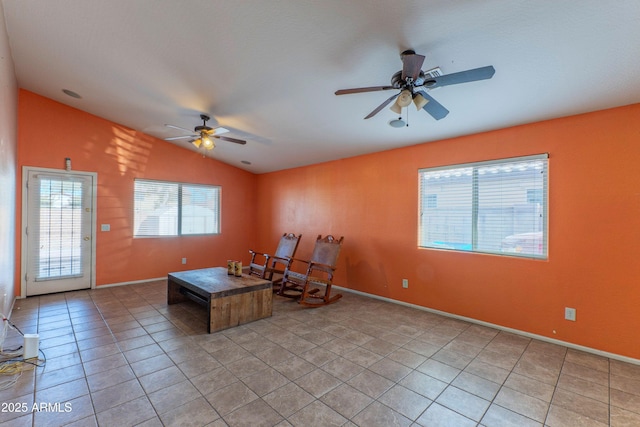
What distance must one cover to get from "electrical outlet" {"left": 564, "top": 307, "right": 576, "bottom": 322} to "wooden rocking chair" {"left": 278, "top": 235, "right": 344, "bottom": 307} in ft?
8.89

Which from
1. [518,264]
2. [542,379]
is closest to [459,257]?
[518,264]

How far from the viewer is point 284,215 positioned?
21.2 ft

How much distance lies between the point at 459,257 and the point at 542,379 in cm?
158

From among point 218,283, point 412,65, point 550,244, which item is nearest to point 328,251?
point 218,283

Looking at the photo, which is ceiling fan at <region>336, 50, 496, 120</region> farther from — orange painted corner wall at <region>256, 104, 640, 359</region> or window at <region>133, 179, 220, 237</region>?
window at <region>133, 179, 220, 237</region>

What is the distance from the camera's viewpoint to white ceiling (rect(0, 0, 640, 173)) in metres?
1.91

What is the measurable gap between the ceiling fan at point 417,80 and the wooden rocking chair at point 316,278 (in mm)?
2644

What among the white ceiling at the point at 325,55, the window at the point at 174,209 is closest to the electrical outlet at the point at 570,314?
the white ceiling at the point at 325,55

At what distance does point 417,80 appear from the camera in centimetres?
214

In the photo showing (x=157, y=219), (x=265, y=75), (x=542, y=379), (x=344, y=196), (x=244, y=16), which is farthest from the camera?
(x=157, y=219)

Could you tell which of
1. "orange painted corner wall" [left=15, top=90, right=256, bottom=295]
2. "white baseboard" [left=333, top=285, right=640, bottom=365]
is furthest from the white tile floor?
"orange painted corner wall" [left=15, top=90, right=256, bottom=295]

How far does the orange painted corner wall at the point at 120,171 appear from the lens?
14.2 feet

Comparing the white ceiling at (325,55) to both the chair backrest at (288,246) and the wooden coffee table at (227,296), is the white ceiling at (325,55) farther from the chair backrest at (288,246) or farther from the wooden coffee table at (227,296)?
the wooden coffee table at (227,296)

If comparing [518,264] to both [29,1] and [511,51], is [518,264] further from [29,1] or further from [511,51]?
[29,1]
